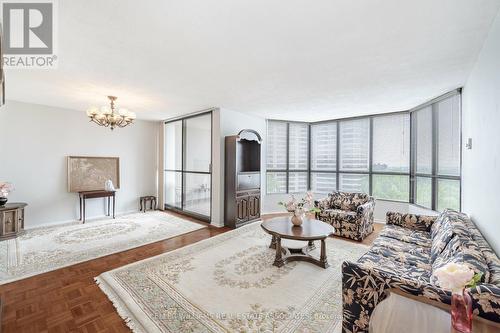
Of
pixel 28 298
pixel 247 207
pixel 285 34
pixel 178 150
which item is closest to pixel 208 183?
pixel 247 207

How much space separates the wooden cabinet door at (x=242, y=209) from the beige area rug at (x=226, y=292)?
51.5 inches

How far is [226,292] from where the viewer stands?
7.64ft

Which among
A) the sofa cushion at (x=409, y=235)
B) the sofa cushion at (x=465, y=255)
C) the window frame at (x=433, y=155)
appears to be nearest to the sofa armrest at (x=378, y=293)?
the sofa cushion at (x=465, y=255)

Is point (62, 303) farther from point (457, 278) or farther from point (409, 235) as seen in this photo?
point (409, 235)

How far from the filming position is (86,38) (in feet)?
6.82

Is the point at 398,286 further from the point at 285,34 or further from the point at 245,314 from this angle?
the point at 285,34

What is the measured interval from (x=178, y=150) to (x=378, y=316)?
563 centimetres

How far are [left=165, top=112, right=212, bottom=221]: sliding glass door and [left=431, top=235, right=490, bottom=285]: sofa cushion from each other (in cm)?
412

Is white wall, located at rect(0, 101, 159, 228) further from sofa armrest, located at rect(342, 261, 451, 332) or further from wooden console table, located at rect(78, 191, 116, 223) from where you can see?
sofa armrest, located at rect(342, 261, 451, 332)

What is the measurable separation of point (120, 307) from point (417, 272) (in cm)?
286

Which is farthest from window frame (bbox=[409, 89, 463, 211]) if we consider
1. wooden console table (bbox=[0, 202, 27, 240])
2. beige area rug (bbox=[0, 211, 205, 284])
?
wooden console table (bbox=[0, 202, 27, 240])

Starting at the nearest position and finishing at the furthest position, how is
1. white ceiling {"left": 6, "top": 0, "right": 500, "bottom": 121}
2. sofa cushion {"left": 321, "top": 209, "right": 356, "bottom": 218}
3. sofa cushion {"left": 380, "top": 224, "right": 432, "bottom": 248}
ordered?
white ceiling {"left": 6, "top": 0, "right": 500, "bottom": 121}
sofa cushion {"left": 380, "top": 224, "right": 432, "bottom": 248}
sofa cushion {"left": 321, "top": 209, "right": 356, "bottom": 218}

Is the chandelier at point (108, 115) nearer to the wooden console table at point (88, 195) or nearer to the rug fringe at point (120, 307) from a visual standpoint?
the wooden console table at point (88, 195)

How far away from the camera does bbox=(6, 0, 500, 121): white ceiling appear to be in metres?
1.68
